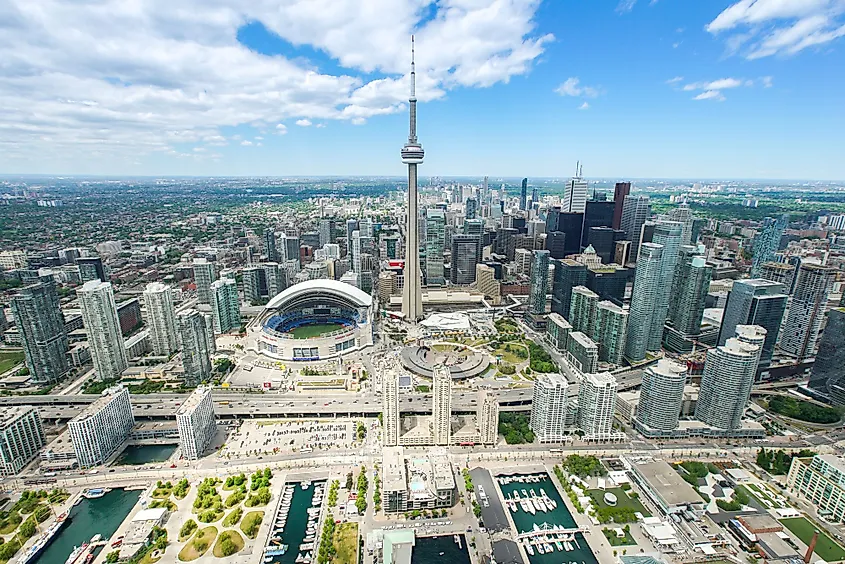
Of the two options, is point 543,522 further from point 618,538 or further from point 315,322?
point 315,322

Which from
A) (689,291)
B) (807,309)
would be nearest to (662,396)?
(689,291)

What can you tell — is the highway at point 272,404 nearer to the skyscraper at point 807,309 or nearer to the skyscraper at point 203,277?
the skyscraper at point 203,277

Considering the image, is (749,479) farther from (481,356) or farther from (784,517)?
(481,356)

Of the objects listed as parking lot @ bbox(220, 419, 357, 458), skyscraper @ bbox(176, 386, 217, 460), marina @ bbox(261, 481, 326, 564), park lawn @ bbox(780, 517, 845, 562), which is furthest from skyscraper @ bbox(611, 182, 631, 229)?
skyscraper @ bbox(176, 386, 217, 460)

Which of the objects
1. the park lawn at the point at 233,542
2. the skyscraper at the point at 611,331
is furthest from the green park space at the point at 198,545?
the skyscraper at the point at 611,331

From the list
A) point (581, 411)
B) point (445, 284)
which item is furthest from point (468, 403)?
point (445, 284)

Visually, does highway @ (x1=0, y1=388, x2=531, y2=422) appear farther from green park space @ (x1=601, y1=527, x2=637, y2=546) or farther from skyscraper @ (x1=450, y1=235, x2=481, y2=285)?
skyscraper @ (x1=450, y1=235, x2=481, y2=285)
